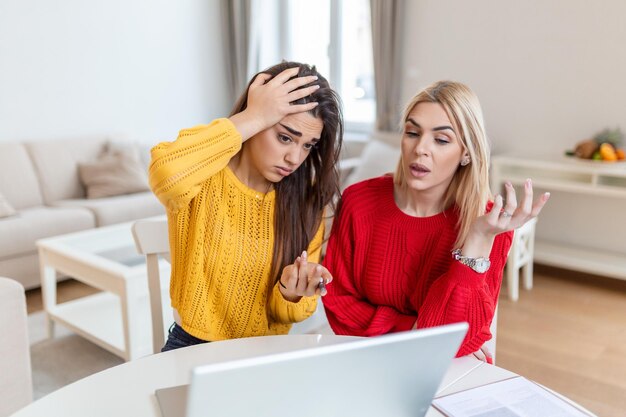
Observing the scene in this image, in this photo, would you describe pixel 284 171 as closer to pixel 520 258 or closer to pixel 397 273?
pixel 397 273

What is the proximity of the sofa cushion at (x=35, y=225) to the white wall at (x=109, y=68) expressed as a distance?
2.70ft

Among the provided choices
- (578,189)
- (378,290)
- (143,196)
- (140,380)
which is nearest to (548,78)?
(578,189)

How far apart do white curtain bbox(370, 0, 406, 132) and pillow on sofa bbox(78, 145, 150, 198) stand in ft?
5.51

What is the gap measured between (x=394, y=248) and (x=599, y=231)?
8.88 ft

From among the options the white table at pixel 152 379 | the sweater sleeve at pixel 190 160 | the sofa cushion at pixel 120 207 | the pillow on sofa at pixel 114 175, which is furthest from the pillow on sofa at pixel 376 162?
the white table at pixel 152 379

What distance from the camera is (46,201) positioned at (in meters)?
3.96

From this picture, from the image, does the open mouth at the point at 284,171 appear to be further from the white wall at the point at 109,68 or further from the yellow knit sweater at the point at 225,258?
the white wall at the point at 109,68

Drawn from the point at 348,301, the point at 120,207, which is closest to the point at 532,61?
the point at 120,207

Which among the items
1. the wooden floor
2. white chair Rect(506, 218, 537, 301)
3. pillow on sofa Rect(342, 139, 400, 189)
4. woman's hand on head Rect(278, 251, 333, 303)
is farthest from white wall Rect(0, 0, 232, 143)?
woman's hand on head Rect(278, 251, 333, 303)

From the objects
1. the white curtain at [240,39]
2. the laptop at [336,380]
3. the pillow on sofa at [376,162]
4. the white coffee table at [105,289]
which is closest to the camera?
the laptop at [336,380]

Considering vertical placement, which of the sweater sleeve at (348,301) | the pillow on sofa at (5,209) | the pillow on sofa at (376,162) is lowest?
the pillow on sofa at (5,209)

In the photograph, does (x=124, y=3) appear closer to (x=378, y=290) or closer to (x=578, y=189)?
(x=578, y=189)

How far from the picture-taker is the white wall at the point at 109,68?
4.05 meters

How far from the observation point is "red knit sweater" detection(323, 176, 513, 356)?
1.22 metres
